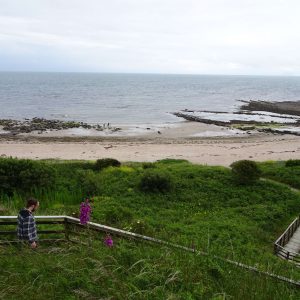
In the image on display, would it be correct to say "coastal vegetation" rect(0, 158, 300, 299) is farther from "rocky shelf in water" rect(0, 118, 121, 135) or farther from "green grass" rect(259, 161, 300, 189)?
"rocky shelf in water" rect(0, 118, 121, 135)

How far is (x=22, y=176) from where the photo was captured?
19328 millimetres

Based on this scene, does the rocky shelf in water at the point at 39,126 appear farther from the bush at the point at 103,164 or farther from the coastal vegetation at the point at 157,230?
the coastal vegetation at the point at 157,230

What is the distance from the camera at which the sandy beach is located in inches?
1454

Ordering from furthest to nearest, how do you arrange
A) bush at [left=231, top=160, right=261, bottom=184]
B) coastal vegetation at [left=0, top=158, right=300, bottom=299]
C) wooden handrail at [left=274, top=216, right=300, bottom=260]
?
bush at [left=231, top=160, right=261, bottom=184] < wooden handrail at [left=274, top=216, right=300, bottom=260] < coastal vegetation at [left=0, top=158, right=300, bottom=299]

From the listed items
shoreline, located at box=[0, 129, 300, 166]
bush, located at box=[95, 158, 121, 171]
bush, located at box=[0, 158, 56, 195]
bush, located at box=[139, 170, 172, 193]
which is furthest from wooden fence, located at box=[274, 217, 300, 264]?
shoreline, located at box=[0, 129, 300, 166]

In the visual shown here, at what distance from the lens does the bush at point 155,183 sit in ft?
66.7

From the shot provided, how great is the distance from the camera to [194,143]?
4700cm

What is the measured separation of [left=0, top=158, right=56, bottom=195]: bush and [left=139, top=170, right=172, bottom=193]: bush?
454 cm

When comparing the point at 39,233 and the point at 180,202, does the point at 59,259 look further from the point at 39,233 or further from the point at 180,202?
the point at 180,202

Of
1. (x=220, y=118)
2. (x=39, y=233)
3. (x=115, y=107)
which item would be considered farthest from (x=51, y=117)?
(x=39, y=233)

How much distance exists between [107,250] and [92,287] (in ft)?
4.59

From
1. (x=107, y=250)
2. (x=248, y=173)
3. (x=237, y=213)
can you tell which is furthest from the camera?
(x=248, y=173)

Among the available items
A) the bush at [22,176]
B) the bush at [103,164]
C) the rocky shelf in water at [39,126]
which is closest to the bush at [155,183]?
the bush at [22,176]

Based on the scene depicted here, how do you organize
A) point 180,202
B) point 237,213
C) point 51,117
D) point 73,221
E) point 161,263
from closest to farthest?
point 161,263, point 73,221, point 237,213, point 180,202, point 51,117
